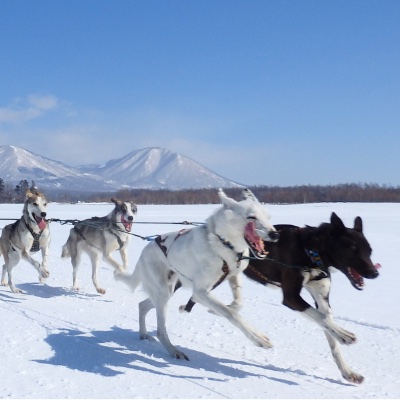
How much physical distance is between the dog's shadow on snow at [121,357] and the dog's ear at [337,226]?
1353 millimetres

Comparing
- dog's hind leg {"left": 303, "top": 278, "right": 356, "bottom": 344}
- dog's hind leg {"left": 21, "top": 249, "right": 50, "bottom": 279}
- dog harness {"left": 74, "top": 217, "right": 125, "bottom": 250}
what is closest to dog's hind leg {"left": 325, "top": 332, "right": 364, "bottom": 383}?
dog's hind leg {"left": 303, "top": 278, "right": 356, "bottom": 344}

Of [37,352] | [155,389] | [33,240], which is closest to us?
[155,389]

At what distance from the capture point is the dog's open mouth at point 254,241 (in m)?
4.12

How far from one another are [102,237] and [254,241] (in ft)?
16.7

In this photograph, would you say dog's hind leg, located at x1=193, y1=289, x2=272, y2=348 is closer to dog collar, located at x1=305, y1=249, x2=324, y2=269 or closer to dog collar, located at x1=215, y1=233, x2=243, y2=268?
dog collar, located at x1=215, y1=233, x2=243, y2=268

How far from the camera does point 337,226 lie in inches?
177

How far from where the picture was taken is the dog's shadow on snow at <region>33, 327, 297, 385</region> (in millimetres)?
4250

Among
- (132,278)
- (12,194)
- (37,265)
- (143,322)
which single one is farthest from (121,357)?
(12,194)

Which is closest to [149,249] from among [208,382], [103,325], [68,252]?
[103,325]

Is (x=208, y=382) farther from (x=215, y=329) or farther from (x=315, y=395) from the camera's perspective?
(x=215, y=329)

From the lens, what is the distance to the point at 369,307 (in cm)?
777

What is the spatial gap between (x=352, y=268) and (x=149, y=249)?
6.74ft

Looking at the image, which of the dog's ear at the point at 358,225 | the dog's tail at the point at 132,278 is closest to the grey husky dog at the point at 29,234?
the dog's tail at the point at 132,278

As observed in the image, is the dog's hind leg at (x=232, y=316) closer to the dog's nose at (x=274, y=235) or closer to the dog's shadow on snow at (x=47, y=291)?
the dog's nose at (x=274, y=235)
